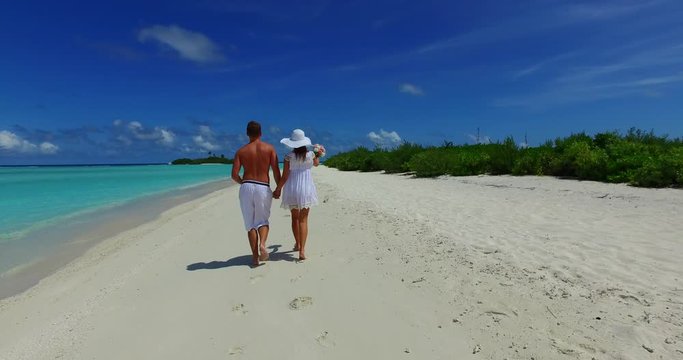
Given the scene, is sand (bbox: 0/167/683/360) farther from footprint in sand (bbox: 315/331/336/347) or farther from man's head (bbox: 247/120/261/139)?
man's head (bbox: 247/120/261/139)

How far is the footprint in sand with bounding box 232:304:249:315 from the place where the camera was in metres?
3.95

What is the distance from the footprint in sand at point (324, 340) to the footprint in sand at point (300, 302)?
621 millimetres

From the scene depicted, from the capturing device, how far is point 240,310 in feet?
13.2

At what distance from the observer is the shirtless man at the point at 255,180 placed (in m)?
5.35

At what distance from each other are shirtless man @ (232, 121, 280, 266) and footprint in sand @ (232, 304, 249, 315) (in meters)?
1.35

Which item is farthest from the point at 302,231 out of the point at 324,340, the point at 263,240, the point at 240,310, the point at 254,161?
the point at 324,340

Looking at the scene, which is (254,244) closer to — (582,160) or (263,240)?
(263,240)

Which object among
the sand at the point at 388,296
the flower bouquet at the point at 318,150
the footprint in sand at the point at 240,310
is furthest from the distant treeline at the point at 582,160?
the footprint in sand at the point at 240,310

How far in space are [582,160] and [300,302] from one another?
1274cm

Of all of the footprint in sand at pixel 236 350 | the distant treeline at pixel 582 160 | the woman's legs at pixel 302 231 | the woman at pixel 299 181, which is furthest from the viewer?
the distant treeline at pixel 582 160

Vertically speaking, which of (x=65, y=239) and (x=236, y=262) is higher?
(x=236, y=262)

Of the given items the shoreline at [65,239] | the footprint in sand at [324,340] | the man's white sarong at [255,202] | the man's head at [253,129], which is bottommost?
the shoreline at [65,239]

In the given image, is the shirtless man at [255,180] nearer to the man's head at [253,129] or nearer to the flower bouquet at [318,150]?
the man's head at [253,129]

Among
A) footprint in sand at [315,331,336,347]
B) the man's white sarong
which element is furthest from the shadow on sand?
footprint in sand at [315,331,336,347]
